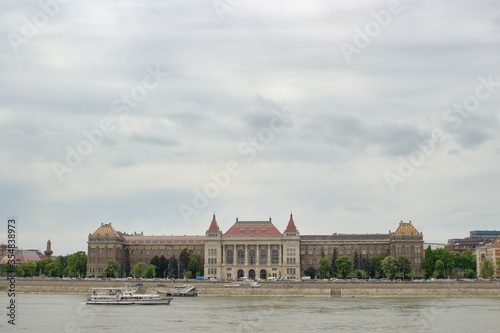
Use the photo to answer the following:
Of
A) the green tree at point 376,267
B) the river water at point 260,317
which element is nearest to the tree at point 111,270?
the green tree at point 376,267

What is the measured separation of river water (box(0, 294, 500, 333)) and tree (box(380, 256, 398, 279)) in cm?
6070

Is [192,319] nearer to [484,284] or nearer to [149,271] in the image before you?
[484,284]

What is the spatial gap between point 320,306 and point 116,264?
97.5 metres

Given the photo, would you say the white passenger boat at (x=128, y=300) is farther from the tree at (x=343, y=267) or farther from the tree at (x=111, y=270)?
the tree at (x=343, y=267)

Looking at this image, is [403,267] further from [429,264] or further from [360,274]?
[429,264]

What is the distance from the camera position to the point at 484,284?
5674 inches

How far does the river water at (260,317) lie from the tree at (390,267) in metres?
60.7

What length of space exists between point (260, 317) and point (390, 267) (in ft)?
311

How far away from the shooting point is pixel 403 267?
185 meters

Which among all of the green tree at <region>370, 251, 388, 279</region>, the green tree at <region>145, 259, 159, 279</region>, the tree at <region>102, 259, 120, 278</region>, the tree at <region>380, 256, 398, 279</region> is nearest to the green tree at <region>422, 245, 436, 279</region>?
the green tree at <region>370, 251, 388, 279</region>

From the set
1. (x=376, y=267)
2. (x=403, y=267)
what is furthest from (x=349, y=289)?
(x=376, y=267)

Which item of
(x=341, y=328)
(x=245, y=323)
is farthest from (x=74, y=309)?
(x=341, y=328)

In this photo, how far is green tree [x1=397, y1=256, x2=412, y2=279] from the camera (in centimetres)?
18388

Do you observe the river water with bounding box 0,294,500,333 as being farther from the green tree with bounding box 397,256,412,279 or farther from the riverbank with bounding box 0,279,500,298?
the green tree with bounding box 397,256,412,279
